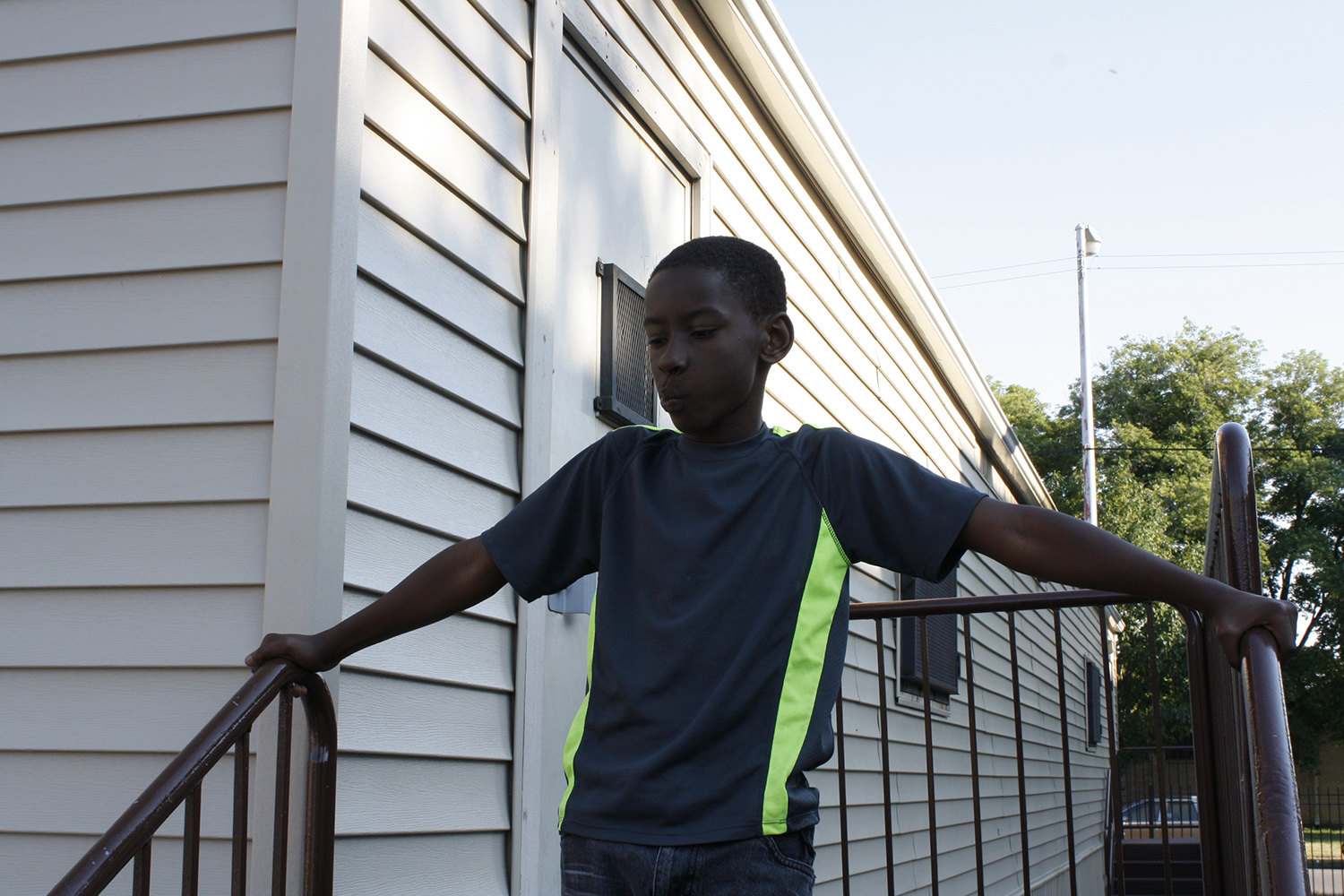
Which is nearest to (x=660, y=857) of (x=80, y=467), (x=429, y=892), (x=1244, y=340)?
(x=429, y=892)

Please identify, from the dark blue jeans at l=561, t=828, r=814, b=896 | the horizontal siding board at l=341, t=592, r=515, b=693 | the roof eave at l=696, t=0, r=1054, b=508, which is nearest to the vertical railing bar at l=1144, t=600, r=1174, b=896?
the horizontal siding board at l=341, t=592, r=515, b=693

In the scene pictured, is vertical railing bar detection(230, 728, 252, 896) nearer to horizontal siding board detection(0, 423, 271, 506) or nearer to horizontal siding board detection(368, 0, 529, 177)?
horizontal siding board detection(0, 423, 271, 506)

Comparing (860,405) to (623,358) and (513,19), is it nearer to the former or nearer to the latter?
(623,358)

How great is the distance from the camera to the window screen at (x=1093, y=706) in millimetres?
17000

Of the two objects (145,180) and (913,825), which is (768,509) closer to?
(145,180)

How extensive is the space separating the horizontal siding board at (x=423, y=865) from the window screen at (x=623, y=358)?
1298 mm

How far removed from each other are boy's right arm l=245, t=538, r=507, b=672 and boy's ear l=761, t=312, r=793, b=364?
1.79ft

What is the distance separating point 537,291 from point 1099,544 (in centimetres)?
176

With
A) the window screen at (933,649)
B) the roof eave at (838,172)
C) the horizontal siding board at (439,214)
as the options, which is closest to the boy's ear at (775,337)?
the horizontal siding board at (439,214)

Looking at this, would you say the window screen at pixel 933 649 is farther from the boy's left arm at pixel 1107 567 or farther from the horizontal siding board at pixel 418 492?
the boy's left arm at pixel 1107 567

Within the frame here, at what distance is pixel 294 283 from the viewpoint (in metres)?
2.30

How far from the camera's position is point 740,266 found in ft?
6.03

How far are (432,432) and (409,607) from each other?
2.37 feet

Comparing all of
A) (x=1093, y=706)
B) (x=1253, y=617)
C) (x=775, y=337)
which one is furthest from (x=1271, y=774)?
(x=1093, y=706)
